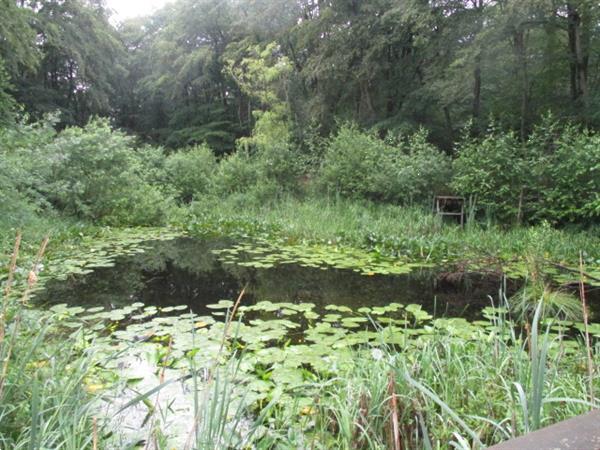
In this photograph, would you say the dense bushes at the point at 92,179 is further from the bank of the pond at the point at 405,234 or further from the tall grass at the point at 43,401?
the tall grass at the point at 43,401

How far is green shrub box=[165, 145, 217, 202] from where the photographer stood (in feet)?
46.8

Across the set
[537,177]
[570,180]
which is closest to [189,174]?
[537,177]

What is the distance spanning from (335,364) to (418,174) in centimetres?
698

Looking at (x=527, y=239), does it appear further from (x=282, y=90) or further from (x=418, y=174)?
(x=282, y=90)

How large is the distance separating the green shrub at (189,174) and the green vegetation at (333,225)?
0.08m

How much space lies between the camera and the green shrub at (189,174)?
14.2 metres

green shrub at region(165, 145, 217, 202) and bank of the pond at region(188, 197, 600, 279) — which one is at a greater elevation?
green shrub at region(165, 145, 217, 202)

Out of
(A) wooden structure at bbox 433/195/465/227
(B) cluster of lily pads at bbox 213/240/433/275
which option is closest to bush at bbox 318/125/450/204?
(A) wooden structure at bbox 433/195/465/227

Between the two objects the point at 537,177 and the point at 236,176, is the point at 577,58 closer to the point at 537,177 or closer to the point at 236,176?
the point at 537,177

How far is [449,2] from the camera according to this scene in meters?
11.3

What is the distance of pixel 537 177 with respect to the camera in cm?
736

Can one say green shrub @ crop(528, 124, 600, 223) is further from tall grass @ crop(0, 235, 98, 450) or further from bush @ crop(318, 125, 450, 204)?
tall grass @ crop(0, 235, 98, 450)

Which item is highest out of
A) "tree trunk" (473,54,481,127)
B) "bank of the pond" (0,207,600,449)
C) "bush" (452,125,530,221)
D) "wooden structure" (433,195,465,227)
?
"tree trunk" (473,54,481,127)

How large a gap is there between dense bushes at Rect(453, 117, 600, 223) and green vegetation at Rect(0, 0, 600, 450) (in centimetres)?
5
